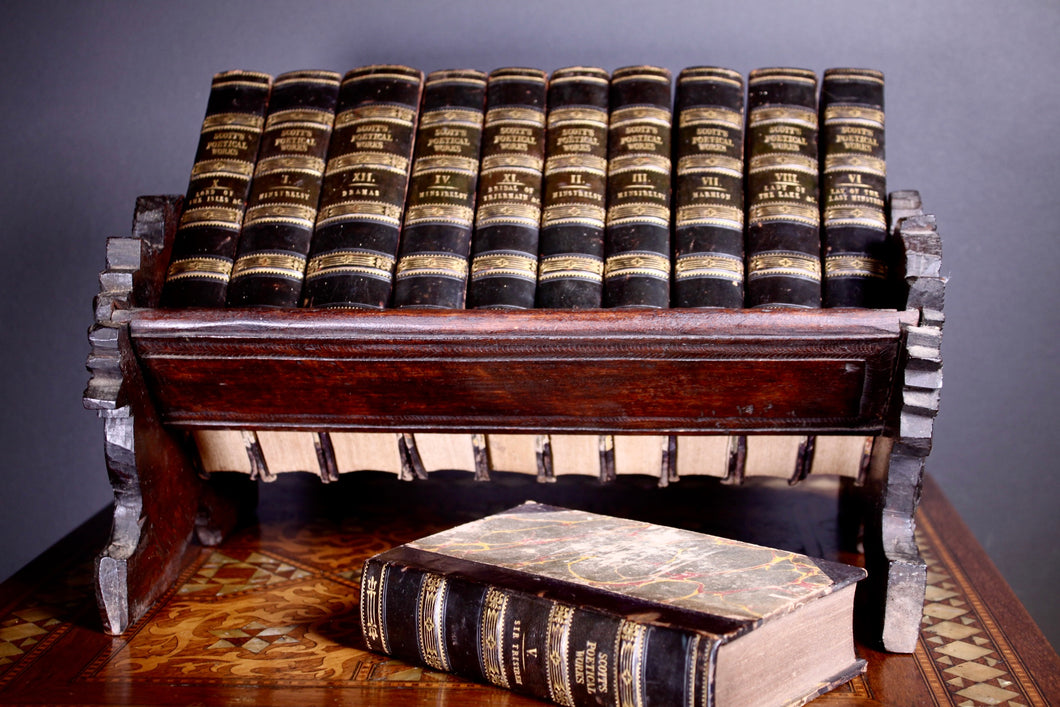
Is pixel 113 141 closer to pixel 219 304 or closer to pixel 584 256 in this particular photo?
pixel 219 304

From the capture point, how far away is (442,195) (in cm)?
152

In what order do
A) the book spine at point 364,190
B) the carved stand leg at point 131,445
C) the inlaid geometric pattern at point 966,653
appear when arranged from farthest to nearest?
the book spine at point 364,190, the carved stand leg at point 131,445, the inlaid geometric pattern at point 966,653

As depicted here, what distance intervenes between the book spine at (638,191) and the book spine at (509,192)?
0.36 ft

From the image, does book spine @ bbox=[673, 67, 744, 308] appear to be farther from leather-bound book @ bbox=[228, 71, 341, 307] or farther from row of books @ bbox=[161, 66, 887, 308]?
leather-bound book @ bbox=[228, 71, 341, 307]

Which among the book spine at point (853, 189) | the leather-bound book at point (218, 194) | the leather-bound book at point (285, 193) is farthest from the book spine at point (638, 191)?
the leather-bound book at point (218, 194)

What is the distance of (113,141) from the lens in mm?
2285

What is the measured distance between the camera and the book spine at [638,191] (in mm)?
1432

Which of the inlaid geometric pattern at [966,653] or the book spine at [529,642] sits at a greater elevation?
the book spine at [529,642]

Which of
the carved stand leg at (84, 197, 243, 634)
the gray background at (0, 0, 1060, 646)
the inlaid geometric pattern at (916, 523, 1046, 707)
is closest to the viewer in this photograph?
the inlaid geometric pattern at (916, 523, 1046, 707)

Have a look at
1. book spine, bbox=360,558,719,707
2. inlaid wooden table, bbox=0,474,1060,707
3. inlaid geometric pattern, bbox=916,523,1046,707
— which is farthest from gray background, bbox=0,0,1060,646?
book spine, bbox=360,558,719,707

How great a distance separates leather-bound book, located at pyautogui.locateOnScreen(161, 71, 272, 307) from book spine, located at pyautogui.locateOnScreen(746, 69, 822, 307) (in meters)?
0.75

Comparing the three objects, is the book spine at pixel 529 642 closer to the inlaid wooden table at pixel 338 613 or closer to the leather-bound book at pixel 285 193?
the inlaid wooden table at pixel 338 613

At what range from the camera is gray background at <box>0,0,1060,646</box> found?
206 cm

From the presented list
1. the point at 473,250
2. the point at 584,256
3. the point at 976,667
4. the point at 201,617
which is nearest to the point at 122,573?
the point at 201,617
